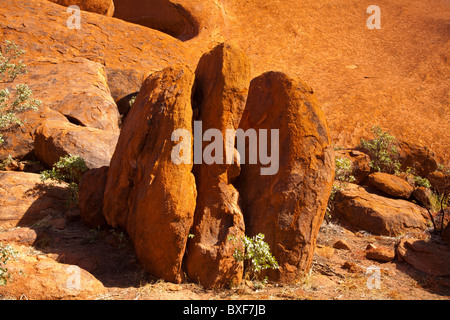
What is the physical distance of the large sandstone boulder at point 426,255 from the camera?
5.18m

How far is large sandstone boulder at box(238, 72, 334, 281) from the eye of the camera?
4.18m

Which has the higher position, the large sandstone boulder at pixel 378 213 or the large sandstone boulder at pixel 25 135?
the large sandstone boulder at pixel 25 135

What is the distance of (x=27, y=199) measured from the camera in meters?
5.31

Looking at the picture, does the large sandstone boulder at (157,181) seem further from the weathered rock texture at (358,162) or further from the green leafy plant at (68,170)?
the weathered rock texture at (358,162)

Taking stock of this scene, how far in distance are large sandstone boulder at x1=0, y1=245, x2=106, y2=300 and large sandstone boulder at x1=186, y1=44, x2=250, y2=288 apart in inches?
42.5

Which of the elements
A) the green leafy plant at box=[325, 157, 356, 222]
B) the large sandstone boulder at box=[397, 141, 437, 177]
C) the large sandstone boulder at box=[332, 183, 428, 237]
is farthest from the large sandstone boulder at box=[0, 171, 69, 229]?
the large sandstone boulder at box=[397, 141, 437, 177]

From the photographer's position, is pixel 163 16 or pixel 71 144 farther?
pixel 163 16

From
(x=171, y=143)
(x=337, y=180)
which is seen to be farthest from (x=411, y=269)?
(x=171, y=143)

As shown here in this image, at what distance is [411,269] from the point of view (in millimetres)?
5191

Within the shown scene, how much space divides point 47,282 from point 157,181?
144cm

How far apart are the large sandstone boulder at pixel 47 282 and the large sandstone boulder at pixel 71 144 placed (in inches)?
99.5
